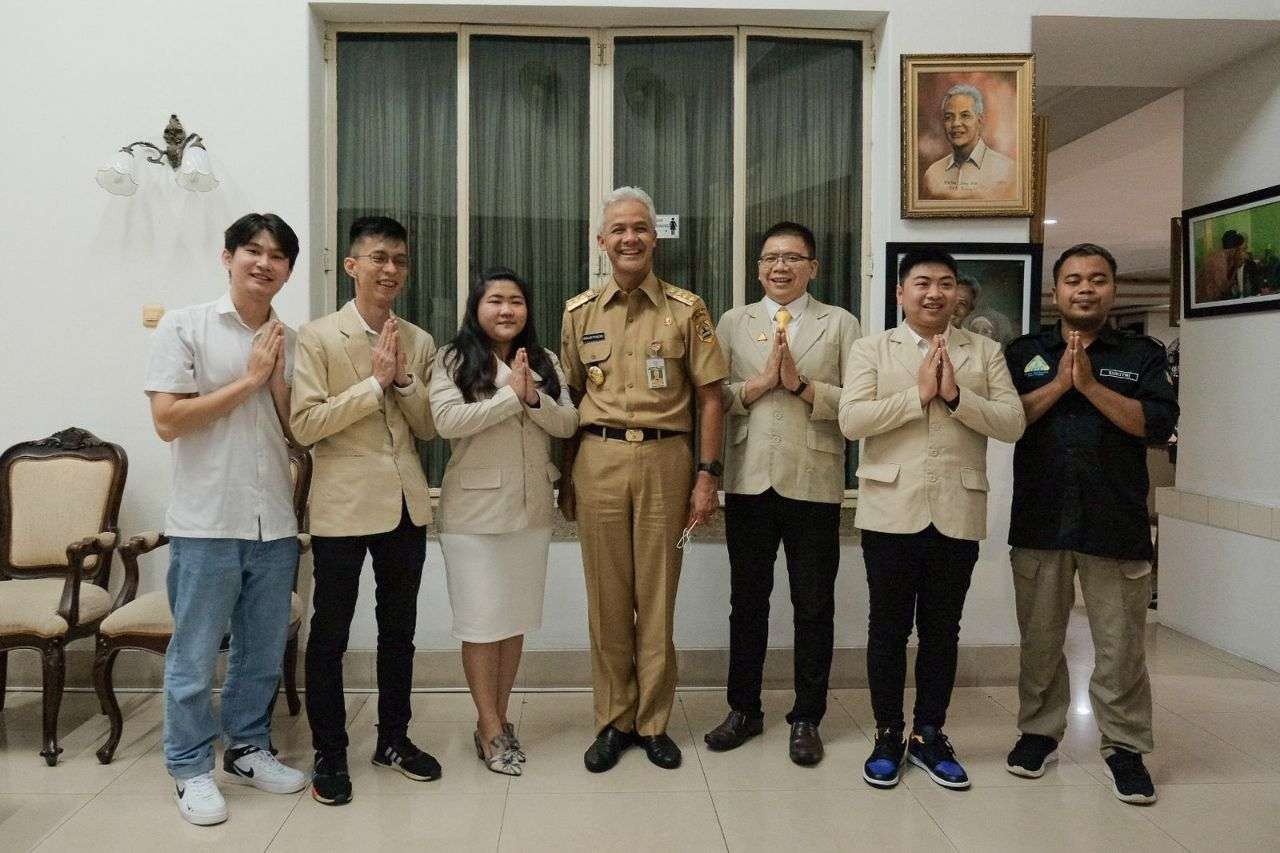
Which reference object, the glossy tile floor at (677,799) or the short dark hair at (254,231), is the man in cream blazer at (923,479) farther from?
the short dark hair at (254,231)

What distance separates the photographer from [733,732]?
2.95 m

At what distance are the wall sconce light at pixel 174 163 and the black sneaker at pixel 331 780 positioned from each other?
226cm

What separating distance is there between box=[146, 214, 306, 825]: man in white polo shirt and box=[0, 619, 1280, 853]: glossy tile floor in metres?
0.25

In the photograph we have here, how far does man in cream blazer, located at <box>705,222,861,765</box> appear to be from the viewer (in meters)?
2.82

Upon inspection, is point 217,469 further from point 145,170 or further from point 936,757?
point 936,757

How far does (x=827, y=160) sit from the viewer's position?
3859 mm

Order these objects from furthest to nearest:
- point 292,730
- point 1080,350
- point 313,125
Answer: point 313,125 → point 292,730 → point 1080,350

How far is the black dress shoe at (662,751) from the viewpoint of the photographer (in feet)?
9.08

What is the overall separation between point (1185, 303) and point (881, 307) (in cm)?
196

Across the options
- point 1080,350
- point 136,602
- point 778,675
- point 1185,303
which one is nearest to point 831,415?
point 1080,350

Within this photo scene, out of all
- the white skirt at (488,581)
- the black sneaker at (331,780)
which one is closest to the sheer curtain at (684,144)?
the white skirt at (488,581)

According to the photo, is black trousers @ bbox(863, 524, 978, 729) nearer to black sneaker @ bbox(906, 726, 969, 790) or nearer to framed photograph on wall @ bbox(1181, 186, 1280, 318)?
black sneaker @ bbox(906, 726, 969, 790)

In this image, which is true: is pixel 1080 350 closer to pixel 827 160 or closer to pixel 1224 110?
pixel 827 160

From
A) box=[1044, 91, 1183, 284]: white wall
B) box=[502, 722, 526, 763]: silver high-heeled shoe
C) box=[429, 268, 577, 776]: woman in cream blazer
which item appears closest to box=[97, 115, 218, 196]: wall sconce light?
box=[429, 268, 577, 776]: woman in cream blazer
